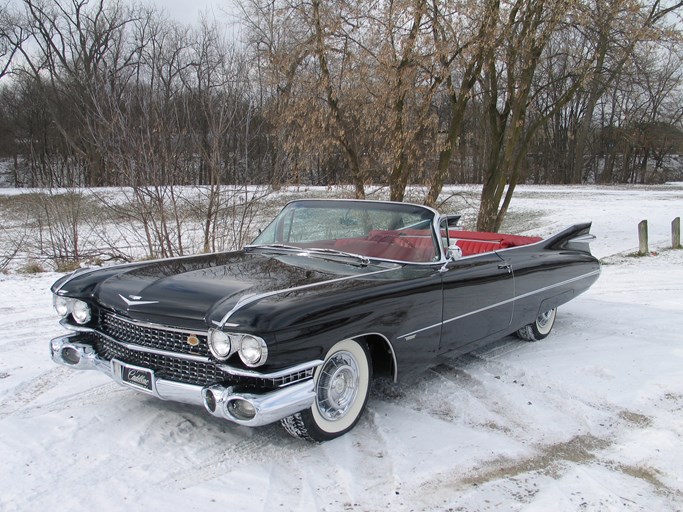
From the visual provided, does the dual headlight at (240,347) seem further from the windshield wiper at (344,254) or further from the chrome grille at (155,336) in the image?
the windshield wiper at (344,254)

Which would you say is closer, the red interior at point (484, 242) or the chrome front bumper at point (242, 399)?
the chrome front bumper at point (242, 399)

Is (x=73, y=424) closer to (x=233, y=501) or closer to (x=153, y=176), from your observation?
(x=233, y=501)

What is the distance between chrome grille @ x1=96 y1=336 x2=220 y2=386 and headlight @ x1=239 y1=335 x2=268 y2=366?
10.3 inches

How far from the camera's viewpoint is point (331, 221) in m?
4.91

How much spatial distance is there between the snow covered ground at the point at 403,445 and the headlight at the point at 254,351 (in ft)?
2.03

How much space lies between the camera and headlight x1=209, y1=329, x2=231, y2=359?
9.87 ft

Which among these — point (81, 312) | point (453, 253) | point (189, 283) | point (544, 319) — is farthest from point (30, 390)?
point (544, 319)

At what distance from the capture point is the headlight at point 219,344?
3008 millimetres

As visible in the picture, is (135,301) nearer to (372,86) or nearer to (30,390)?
(30,390)

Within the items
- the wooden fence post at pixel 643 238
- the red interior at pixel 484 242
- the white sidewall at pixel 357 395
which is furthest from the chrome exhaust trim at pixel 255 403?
the wooden fence post at pixel 643 238

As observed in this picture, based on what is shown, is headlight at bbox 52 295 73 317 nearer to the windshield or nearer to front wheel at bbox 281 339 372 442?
the windshield

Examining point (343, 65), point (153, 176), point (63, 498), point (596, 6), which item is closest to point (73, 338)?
point (63, 498)

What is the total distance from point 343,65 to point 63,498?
31.5 feet

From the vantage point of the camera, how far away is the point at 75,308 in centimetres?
384
